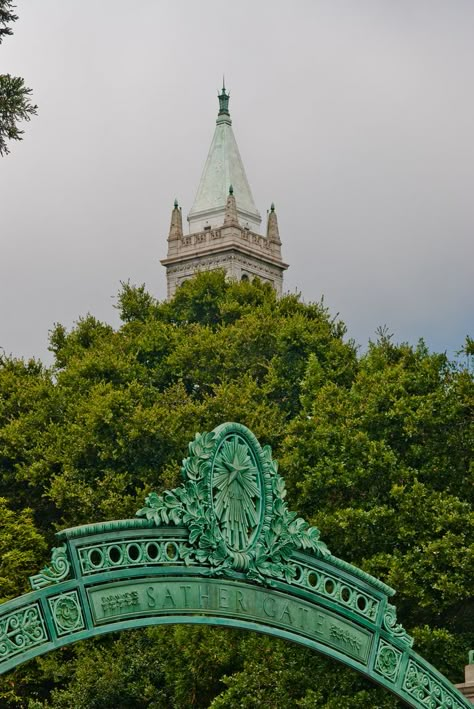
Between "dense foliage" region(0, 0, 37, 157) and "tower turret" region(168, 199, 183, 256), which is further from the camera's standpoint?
"tower turret" region(168, 199, 183, 256)

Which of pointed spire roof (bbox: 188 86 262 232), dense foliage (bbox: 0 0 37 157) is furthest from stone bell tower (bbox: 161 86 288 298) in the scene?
dense foliage (bbox: 0 0 37 157)

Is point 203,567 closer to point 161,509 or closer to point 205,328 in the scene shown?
point 161,509

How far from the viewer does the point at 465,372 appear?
1341 inches

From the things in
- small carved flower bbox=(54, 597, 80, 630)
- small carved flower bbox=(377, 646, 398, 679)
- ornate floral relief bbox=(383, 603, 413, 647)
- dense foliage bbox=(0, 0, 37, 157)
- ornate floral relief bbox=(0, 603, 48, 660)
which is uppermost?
dense foliage bbox=(0, 0, 37, 157)

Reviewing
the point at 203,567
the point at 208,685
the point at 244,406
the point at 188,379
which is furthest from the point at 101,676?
the point at 203,567

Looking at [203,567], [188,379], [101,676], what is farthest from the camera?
[188,379]

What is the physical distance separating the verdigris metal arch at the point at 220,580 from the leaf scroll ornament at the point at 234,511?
11mm

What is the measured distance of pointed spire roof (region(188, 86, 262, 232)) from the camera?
289 ft

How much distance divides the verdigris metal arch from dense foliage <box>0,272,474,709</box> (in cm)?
1378

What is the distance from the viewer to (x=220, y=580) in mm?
14727

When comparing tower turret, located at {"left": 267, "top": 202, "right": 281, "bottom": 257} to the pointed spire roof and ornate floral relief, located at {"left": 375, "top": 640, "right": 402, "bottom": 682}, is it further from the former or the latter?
ornate floral relief, located at {"left": 375, "top": 640, "right": 402, "bottom": 682}

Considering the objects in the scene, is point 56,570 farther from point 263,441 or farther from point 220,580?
point 263,441

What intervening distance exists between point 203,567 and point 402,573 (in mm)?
16475

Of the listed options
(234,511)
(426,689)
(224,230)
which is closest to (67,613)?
(234,511)
